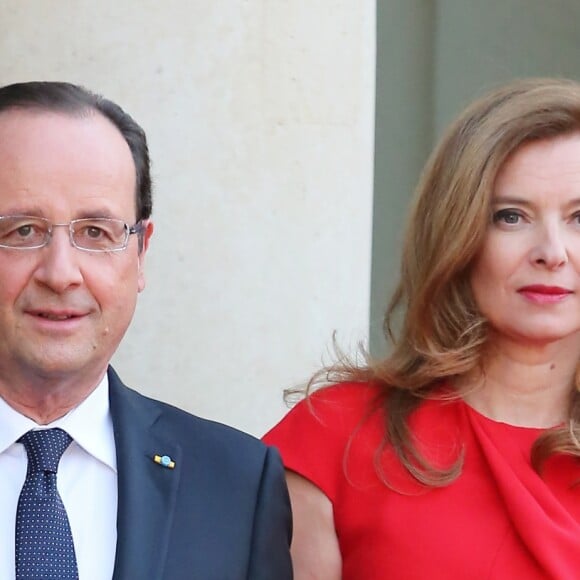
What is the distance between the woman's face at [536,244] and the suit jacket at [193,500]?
64 cm

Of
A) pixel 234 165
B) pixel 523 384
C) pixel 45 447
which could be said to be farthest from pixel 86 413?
pixel 234 165

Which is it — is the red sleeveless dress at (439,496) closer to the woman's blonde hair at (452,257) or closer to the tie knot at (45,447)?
the woman's blonde hair at (452,257)

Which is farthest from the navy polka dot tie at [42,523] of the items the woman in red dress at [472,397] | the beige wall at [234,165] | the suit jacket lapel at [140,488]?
the beige wall at [234,165]

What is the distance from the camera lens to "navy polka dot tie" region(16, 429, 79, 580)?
2566 millimetres

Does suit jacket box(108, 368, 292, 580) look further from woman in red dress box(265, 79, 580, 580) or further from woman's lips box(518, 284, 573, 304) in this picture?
woman's lips box(518, 284, 573, 304)

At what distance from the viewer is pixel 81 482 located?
8.92ft

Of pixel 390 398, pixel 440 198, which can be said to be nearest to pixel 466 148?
pixel 440 198

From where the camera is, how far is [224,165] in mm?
4312

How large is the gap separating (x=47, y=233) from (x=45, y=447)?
0.42 metres

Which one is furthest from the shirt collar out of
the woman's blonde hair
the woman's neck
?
the woman's neck

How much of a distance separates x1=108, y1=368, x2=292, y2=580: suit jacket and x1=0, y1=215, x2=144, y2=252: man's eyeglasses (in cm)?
34

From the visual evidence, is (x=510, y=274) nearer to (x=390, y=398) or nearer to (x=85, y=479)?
(x=390, y=398)

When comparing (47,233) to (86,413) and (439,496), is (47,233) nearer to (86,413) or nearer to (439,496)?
(86,413)

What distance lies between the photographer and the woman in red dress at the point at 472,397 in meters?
3.00
